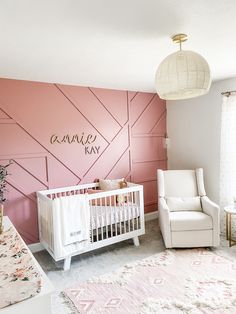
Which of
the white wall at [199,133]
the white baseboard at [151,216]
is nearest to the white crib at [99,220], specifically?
the white baseboard at [151,216]

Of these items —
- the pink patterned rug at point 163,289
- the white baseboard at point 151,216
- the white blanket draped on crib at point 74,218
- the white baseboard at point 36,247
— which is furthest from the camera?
the white baseboard at point 151,216

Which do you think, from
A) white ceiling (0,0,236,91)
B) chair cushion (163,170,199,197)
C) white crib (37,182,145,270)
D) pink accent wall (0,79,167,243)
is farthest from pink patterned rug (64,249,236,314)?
white ceiling (0,0,236,91)

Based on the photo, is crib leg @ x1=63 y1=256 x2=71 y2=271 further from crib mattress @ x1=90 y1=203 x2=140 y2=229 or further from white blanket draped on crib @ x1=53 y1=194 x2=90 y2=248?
crib mattress @ x1=90 y1=203 x2=140 y2=229

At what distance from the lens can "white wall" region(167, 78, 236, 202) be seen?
11.8 ft

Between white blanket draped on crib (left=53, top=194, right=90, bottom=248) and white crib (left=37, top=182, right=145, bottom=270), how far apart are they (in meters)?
0.05

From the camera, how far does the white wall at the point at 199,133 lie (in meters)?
3.60

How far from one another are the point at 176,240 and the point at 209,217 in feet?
1.67

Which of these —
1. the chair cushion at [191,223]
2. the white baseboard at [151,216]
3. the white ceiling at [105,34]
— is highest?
the white ceiling at [105,34]

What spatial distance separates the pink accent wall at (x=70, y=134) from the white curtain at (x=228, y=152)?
3.95 feet

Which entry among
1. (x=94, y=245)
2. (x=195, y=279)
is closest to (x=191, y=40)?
(x=195, y=279)

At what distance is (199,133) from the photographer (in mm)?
3861

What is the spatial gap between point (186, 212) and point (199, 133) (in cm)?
135

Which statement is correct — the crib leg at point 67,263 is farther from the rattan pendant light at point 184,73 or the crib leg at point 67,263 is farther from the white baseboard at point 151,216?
the rattan pendant light at point 184,73

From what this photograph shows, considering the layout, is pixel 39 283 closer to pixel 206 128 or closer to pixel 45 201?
pixel 45 201
